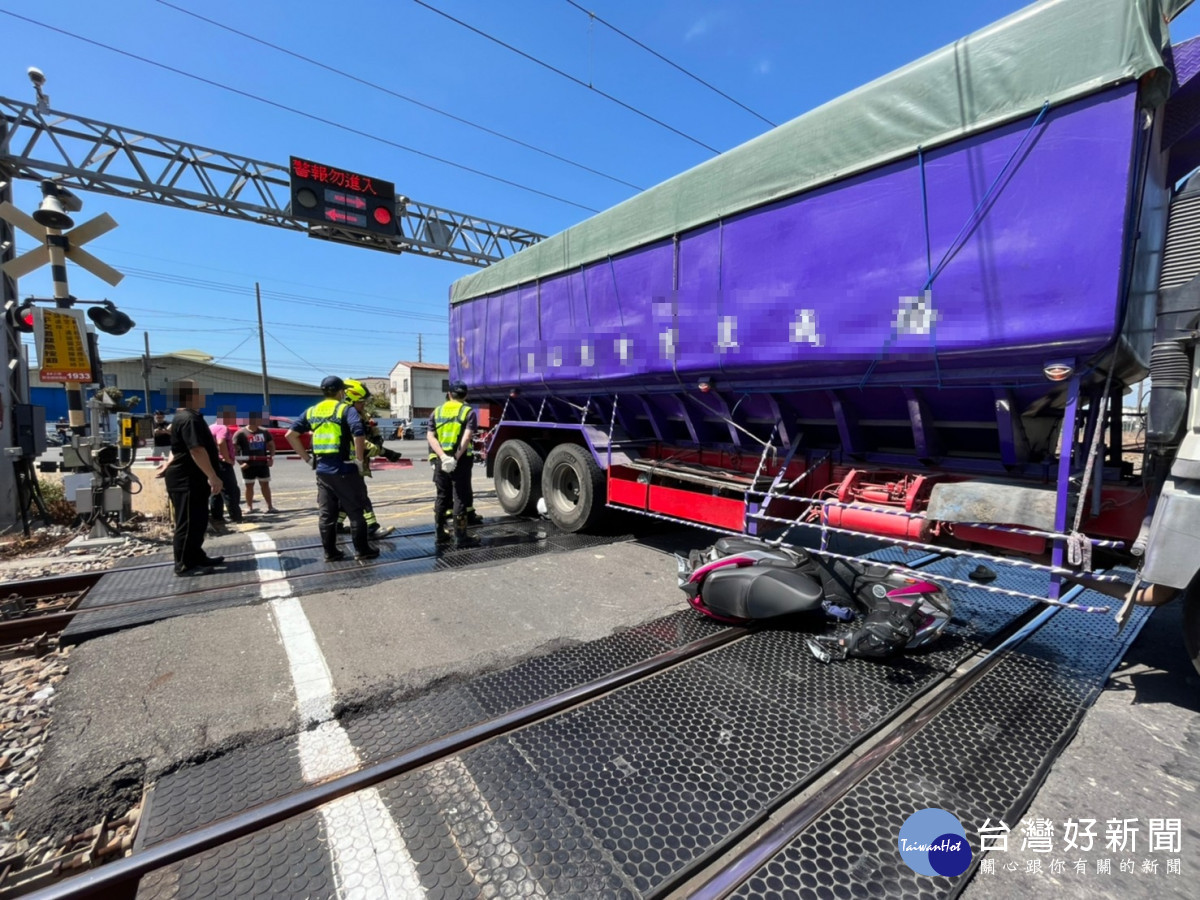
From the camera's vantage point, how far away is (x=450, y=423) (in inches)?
238

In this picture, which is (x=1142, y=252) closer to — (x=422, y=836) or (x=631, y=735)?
(x=631, y=735)

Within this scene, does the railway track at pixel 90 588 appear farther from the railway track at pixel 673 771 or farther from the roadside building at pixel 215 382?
the roadside building at pixel 215 382

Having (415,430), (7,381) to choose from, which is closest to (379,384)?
(415,430)

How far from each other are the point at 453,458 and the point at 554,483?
1.24 metres

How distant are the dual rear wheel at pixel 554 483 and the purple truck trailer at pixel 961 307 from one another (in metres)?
0.93

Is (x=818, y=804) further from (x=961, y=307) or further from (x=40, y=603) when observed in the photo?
(x=40, y=603)

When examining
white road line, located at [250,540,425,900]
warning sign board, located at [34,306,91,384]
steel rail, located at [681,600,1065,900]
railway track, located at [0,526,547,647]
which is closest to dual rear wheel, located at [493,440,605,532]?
railway track, located at [0,526,547,647]

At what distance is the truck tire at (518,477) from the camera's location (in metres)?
6.88

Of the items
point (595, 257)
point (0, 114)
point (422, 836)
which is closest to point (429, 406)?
point (0, 114)

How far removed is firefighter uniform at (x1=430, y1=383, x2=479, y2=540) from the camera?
6.02 m

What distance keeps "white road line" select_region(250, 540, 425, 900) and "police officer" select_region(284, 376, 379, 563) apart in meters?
1.64

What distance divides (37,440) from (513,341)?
629cm

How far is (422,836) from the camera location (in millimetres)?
1878

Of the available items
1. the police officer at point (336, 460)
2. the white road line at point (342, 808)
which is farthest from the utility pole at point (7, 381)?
the white road line at point (342, 808)
